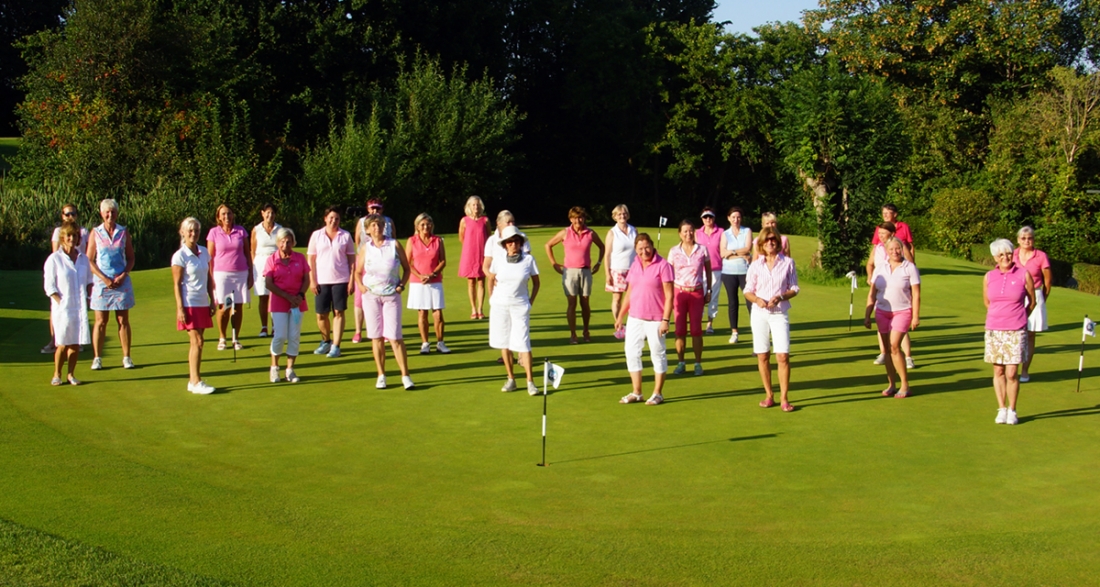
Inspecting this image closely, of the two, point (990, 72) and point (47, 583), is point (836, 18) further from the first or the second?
point (47, 583)

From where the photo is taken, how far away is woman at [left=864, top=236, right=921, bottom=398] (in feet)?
40.1

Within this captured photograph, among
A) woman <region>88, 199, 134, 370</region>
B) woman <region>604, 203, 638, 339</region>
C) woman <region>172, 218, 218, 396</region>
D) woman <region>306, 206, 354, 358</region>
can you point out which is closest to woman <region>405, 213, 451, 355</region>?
woman <region>306, 206, 354, 358</region>

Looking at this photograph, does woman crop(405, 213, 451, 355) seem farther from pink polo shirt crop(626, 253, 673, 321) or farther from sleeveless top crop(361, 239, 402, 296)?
pink polo shirt crop(626, 253, 673, 321)

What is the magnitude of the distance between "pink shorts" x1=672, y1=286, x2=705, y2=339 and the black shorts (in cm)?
441

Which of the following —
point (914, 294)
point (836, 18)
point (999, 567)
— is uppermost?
point (836, 18)

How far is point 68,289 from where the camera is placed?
11938 mm

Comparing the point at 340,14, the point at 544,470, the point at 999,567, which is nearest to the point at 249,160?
the point at 340,14

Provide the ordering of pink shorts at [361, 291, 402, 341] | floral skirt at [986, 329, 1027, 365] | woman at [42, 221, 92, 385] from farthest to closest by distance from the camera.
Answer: pink shorts at [361, 291, 402, 341] < woman at [42, 221, 92, 385] < floral skirt at [986, 329, 1027, 365]

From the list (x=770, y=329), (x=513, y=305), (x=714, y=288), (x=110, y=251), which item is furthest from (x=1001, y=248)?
(x=110, y=251)

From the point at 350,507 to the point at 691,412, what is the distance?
15.2 ft

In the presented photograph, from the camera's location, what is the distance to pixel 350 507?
26.0 feet

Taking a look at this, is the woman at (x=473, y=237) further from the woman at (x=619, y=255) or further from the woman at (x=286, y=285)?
the woman at (x=286, y=285)

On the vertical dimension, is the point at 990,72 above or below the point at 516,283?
above

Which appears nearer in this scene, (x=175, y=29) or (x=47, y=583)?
(x=47, y=583)
